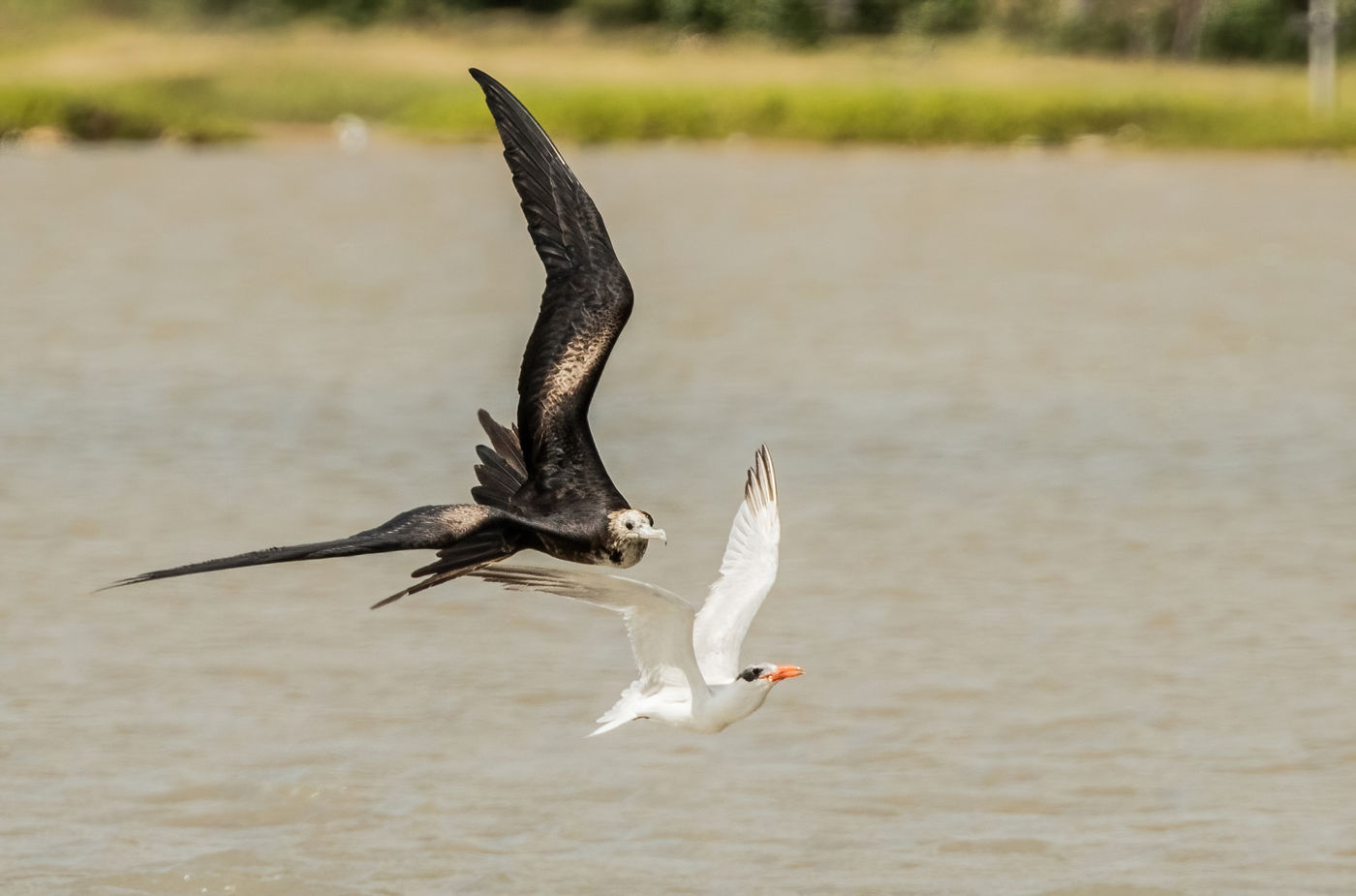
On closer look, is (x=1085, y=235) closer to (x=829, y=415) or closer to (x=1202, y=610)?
(x=829, y=415)

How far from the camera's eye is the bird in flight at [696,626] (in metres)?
8.78

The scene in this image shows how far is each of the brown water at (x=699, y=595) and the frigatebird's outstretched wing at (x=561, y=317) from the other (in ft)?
5.62

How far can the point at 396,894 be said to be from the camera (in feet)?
34.0

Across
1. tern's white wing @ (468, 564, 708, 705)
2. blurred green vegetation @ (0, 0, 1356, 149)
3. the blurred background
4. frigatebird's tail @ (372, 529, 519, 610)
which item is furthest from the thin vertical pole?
frigatebird's tail @ (372, 529, 519, 610)

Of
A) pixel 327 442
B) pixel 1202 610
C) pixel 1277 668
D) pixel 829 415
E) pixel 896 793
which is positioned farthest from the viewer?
pixel 829 415

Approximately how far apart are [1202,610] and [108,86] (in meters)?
53.0

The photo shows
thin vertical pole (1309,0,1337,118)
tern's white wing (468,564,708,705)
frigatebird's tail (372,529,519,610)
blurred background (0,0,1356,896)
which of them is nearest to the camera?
tern's white wing (468,564,708,705)

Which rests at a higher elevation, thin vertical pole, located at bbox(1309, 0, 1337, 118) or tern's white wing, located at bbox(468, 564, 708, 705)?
tern's white wing, located at bbox(468, 564, 708, 705)

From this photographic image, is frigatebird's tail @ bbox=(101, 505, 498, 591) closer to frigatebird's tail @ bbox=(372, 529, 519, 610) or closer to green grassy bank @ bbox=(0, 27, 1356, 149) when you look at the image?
frigatebird's tail @ bbox=(372, 529, 519, 610)

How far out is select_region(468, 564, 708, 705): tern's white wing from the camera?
334 inches

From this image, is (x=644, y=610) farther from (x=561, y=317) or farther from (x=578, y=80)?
(x=578, y=80)

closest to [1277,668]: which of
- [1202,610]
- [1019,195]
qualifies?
[1202,610]

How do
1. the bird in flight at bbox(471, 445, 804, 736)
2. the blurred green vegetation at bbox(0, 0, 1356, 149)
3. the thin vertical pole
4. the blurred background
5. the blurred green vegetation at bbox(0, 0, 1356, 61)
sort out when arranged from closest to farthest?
the bird in flight at bbox(471, 445, 804, 736)
the blurred background
the thin vertical pole
the blurred green vegetation at bbox(0, 0, 1356, 149)
the blurred green vegetation at bbox(0, 0, 1356, 61)

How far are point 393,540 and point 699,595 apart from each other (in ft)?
20.1
